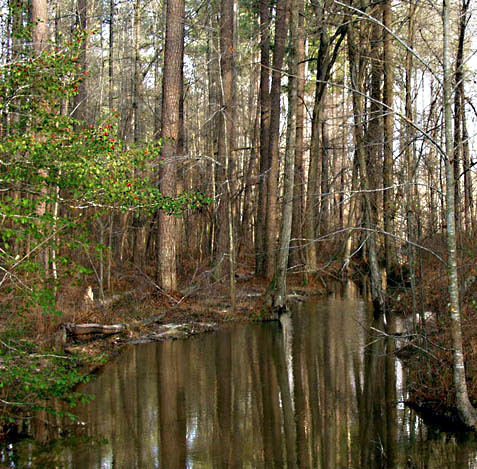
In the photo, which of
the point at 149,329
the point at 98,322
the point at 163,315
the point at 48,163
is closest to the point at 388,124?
the point at 163,315

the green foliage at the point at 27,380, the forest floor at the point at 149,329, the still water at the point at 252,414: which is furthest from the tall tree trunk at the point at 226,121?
the green foliage at the point at 27,380

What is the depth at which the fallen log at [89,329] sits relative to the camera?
12564 millimetres

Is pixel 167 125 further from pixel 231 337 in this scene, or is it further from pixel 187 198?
pixel 187 198

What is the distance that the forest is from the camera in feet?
24.2

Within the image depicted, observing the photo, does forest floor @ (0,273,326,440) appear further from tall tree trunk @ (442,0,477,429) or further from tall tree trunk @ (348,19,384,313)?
tall tree trunk @ (442,0,477,429)

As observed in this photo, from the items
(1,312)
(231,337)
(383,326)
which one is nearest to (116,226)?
(231,337)

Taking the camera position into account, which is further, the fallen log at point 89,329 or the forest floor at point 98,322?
the fallen log at point 89,329

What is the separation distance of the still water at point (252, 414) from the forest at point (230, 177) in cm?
66

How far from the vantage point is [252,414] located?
871 cm

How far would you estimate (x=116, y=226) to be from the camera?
21.3m

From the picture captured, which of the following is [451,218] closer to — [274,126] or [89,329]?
[89,329]

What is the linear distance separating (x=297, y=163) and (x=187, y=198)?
44.5 ft

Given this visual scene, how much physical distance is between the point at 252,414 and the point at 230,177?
1201 cm

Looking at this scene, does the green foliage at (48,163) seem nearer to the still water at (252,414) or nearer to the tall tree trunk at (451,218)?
the still water at (252,414)
